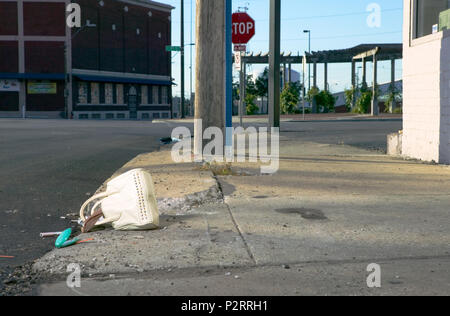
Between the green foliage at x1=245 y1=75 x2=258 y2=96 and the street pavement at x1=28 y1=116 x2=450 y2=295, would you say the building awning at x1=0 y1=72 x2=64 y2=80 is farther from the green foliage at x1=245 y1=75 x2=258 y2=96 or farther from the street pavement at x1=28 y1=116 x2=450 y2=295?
the street pavement at x1=28 y1=116 x2=450 y2=295

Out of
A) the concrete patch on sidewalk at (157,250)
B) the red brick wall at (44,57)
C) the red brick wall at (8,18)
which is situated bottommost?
the concrete patch on sidewalk at (157,250)

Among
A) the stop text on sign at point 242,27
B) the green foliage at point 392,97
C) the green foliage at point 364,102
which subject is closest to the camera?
the stop text on sign at point 242,27

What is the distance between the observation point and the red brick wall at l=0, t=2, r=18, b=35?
173 feet

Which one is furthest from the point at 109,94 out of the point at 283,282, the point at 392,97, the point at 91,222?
the point at 283,282

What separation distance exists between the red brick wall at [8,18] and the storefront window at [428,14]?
156 ft

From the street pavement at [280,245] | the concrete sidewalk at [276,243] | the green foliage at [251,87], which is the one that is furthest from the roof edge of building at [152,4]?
the street pavement at [280,245]

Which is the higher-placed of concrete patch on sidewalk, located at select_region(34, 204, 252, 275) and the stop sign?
the stop sign

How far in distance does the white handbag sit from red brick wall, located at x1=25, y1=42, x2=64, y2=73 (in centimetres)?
5050

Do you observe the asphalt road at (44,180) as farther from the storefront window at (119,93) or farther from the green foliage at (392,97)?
the storefront window at (119,93)

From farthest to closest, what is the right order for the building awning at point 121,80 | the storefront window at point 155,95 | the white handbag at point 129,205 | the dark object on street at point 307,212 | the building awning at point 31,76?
the storefront window at point 155,95, the building awning at point 121,80, the building awning at point 31,76, the dark object on street at point 307,212, the white handbag at point 129,205

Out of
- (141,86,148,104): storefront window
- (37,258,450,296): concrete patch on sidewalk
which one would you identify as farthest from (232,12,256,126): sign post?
(141,86,148,104): storefront window

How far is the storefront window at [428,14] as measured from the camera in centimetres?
1096

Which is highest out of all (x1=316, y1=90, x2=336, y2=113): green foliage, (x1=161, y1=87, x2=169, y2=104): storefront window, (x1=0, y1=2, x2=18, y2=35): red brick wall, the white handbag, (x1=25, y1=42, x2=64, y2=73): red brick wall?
(x1=0, y1=2, x2=18, y2=35): red brick wall

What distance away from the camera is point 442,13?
10.8 metres
